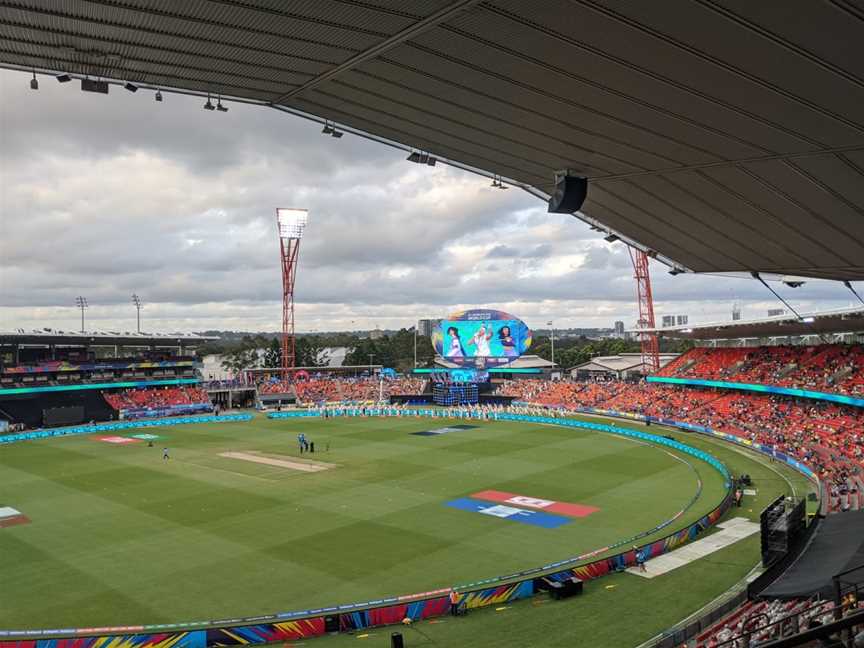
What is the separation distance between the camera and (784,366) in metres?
56.6

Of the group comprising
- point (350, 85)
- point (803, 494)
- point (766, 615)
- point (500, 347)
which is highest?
point (350, 85)

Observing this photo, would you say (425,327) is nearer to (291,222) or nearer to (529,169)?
(291,222)

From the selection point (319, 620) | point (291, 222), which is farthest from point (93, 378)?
point (319, 620)

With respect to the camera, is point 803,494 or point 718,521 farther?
point 803,494

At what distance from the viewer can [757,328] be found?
60469 mm

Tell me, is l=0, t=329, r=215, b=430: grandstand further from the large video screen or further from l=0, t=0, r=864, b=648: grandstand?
l=0, t=0, r=864, b=648: grandstand

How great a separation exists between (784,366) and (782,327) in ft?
13.5

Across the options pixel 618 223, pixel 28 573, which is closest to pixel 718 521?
pixel 618 223

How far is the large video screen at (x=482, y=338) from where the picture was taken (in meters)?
77.4

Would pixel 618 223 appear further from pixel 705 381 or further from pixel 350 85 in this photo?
pixel 705 381

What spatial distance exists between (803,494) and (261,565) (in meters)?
26.1

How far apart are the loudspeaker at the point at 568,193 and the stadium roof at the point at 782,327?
1137 inches

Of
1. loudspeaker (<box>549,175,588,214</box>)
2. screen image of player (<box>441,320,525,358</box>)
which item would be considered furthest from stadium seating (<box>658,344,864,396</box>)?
loudspeaker (<box>549,175,588,214</box>)

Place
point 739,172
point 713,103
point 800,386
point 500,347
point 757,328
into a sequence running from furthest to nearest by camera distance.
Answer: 1. point 500,347
2. point 757,328
3. point 800,386
4. point 739,172
5. point 713,103
